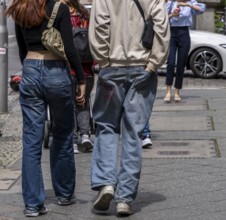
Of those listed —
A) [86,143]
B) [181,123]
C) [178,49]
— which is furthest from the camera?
[178,49]

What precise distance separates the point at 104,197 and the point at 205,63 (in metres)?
11.1

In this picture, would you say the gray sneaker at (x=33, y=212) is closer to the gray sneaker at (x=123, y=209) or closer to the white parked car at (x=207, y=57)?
the gray sneaker at (x=123, y=209)

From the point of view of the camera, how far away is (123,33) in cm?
654

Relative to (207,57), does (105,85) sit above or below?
above

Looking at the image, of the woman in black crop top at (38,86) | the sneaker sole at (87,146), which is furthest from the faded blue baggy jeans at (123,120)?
the sneaker sole at (87,146)

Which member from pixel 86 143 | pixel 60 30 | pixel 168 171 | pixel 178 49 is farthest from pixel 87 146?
pixel 178 49

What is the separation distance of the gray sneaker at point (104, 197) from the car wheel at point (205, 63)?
35.4 feet

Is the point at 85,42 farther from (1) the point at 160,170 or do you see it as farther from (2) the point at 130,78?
(2) the point at 130,78

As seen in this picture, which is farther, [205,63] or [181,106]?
[205,63]

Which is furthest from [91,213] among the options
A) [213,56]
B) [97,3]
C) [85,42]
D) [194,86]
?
[213,56]

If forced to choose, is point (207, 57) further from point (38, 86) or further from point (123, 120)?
point (38, 86)

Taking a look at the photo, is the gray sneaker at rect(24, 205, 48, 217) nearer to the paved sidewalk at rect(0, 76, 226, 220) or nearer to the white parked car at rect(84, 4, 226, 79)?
the paved sidewalk at rect(0, 76, 226, 220)

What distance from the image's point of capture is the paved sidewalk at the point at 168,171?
668 cm

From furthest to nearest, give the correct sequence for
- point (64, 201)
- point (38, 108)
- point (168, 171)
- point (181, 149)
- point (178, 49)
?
point (178, 49), point (181, 149), point (168, 171), point (64, 201), point (38, 108)
